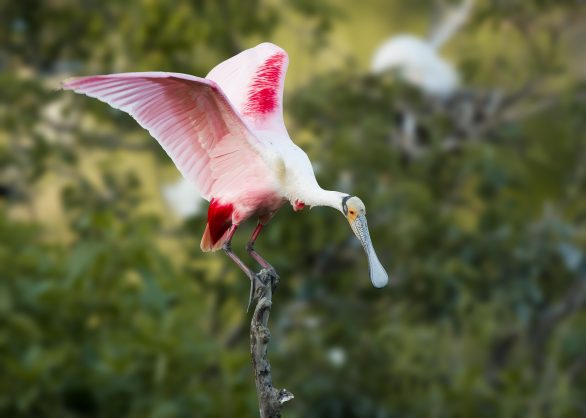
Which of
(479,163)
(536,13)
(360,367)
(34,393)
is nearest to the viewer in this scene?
(34,393)

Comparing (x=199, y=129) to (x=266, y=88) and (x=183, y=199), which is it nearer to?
(x=266, y=88)

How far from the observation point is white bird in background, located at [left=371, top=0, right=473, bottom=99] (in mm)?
Result: 13859

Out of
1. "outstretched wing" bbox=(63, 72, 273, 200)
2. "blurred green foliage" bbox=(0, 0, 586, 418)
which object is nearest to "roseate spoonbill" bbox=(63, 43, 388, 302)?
"outstretched wing" bbox=(63, 72, 273, 200)

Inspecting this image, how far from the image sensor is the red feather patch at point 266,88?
12.2 ft

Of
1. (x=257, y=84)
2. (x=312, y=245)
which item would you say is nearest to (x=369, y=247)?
(x=257, y=84)

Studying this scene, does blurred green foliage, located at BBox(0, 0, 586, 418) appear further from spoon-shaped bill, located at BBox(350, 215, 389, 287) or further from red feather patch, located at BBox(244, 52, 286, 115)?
spoon-shaped bill, located at BBox(350, 215, 389, 287)

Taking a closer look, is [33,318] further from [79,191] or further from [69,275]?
[79,191]

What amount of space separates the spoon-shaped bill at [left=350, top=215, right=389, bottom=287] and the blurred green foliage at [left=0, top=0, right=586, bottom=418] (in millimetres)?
5780

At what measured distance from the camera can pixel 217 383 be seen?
10.2m

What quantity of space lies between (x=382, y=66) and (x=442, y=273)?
2.77 meters

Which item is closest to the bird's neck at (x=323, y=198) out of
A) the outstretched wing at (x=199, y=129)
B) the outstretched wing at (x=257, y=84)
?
the outstretched wing at (x=199, y=129)

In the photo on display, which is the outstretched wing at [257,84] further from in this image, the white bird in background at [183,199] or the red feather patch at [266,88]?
the white bird in background at [183,199]

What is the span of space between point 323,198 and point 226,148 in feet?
0.95

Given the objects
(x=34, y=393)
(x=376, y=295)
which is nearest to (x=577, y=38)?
(x=376, y=295)
